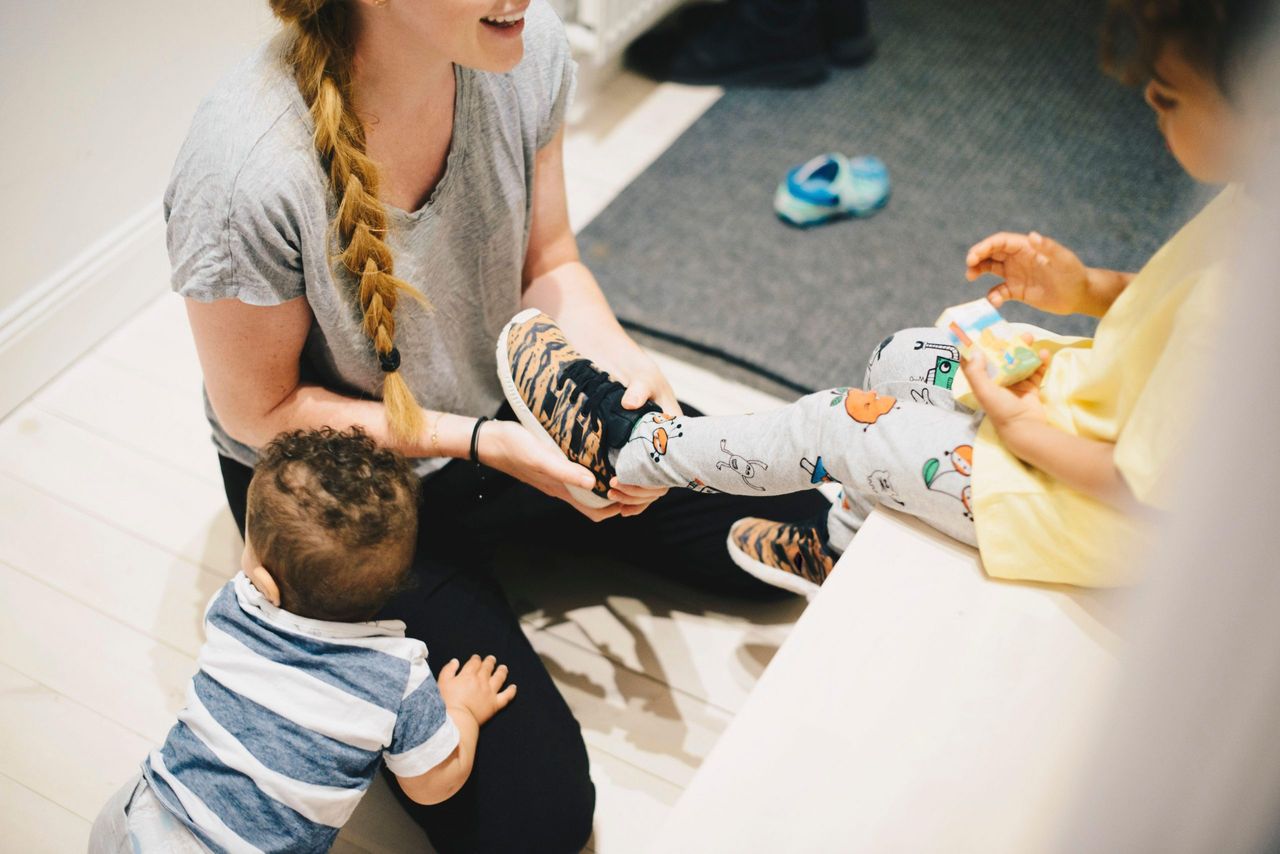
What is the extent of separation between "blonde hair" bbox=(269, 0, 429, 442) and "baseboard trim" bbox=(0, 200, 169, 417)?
28.8 inches

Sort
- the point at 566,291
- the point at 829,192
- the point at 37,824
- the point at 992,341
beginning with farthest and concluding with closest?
the point at 829,192 → the point at 566,291 → the point at 37,824 → the point at 992,341

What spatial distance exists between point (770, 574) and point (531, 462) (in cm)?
29

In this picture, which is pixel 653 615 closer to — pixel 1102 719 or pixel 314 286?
pixel 314 286

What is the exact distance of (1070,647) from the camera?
25.3 inches

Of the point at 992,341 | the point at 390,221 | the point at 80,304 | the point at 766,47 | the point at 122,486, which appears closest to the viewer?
the point at 992,341

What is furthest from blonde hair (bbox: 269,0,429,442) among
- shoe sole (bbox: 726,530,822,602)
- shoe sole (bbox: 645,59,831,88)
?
shoe sole (bbox: 645,59,831,88)

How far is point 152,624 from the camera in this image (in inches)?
45.6

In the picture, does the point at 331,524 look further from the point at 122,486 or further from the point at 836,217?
the point at 836,217

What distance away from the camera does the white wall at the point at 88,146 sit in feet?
3.94

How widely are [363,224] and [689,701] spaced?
631 mm

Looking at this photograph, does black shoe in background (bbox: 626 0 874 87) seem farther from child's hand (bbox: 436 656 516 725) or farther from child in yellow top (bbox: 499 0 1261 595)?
child's hand (bbox: 436 656 516 725)

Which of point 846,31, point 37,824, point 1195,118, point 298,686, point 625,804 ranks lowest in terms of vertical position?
point 625,804

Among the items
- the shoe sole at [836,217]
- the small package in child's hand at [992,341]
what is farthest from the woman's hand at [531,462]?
the shoe sole at [836,217]

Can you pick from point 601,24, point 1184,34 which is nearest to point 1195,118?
point 1184,34
